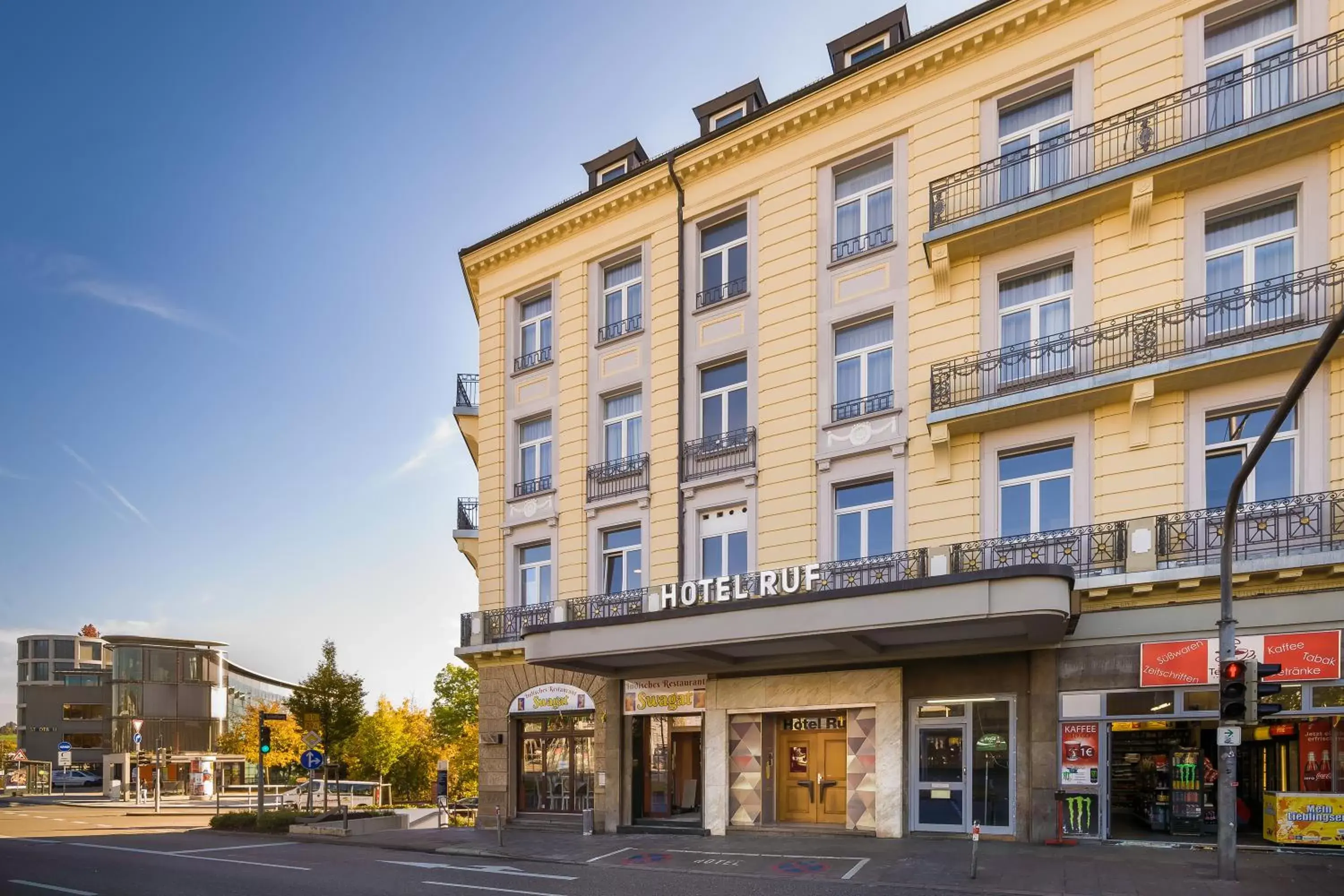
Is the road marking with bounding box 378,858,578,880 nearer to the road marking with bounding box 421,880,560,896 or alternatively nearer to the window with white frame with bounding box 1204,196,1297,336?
the road marking with bounding box 421,880,560,896

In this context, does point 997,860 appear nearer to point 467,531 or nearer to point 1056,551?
point 1056,551

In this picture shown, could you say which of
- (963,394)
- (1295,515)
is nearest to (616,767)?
(963,394)

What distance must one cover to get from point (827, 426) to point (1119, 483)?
6.10 metres

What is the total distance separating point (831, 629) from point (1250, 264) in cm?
964

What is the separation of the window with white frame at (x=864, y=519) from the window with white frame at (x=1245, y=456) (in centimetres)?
592

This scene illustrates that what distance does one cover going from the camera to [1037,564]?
1530 centimetres

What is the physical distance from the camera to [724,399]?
2323 centimetres

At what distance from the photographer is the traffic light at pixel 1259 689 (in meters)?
13.0

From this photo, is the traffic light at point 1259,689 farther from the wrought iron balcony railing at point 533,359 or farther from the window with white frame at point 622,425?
the wrought iron balcony railing at point 533,359

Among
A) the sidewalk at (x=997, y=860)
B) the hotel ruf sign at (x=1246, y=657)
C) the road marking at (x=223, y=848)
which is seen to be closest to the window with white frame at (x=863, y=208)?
the hotel ruf sign at (x=1246, y=657)

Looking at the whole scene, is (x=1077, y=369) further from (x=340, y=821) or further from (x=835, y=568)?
(x=340, y=821)

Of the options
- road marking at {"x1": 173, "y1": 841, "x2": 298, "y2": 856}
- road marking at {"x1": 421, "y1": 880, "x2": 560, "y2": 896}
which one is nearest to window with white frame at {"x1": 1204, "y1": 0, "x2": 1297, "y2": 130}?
road marking at {"x1": 421, "y1": 880, "x2": 560, "y2": 896}

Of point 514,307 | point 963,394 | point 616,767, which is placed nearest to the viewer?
point 963,394

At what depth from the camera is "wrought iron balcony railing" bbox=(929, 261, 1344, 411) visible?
617 inches
